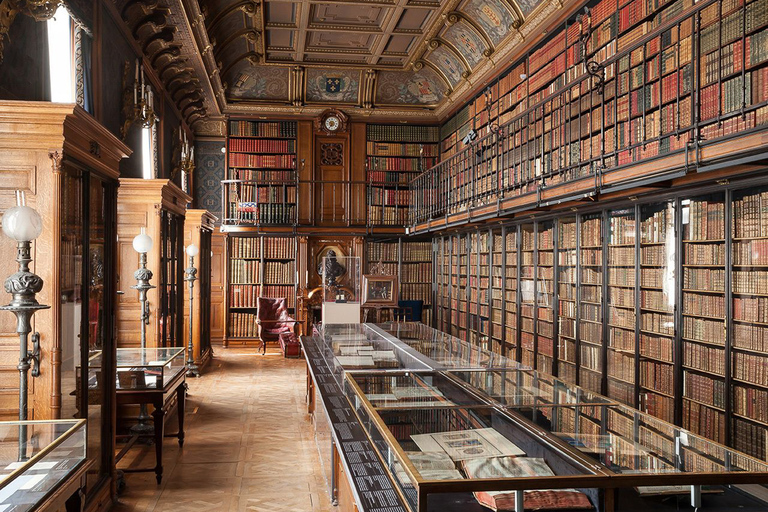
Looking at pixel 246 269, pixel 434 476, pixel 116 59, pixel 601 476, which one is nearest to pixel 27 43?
pixel 116 59

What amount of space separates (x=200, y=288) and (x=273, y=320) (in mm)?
1839

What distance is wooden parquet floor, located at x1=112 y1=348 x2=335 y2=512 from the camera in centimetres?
418

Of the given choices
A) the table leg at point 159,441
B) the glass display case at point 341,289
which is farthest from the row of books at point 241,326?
the table leg at point 159,441

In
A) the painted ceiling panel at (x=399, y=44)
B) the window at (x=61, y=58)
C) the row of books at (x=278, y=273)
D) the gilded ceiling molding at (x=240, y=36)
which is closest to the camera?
the window at (x=61, y=58)

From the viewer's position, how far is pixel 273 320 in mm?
11258

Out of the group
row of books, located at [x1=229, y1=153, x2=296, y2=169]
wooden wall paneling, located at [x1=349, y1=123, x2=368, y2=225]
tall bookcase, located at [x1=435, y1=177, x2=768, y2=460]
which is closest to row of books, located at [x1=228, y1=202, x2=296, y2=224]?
row of books, located at [x1=229, y1=153, x2=296, y2=169]

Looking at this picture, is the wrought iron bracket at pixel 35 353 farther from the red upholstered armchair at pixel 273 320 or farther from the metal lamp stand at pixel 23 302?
the red upholstered armchair at pixel 273 320

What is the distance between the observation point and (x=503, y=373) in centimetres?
357

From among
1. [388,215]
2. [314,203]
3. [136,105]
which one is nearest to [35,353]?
[136,105]

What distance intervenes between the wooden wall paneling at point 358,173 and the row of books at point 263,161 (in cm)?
116

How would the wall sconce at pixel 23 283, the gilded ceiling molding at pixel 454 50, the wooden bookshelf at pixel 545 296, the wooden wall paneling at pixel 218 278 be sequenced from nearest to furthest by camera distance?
the wall sconce at pixel 23 283, the wooden bookshelf at pixel 545 296, the gilded ceiling molding at pixel 454 50, the wooden wall paneling at pixel 218 278

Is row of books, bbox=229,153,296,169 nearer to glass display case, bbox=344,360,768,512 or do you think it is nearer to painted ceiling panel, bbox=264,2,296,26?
painted ceiling panel, bbox=264,2,296,26

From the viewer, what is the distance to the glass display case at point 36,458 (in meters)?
2.00

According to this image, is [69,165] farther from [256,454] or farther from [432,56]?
[432,56]
